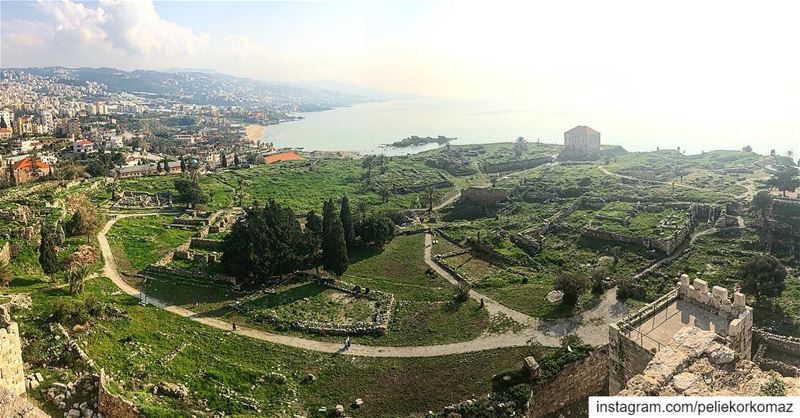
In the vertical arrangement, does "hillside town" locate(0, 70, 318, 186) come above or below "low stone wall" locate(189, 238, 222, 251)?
above

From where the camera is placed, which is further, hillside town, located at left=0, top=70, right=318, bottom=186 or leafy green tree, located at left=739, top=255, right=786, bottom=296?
hillside town, located at left=0, top=70, right=318, bottom=186

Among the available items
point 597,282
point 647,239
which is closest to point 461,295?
point 597,282

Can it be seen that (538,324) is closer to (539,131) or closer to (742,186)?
(742,186)

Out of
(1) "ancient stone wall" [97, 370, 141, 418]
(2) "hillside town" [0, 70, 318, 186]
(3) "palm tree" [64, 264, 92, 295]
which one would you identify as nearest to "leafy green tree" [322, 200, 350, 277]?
(3) "palm tree" [64, 264, 92, 295]

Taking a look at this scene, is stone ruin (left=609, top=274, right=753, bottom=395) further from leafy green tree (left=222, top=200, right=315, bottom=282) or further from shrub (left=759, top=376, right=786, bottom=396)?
leafy green tree (left=222, top=200, right=315, bottom=282)

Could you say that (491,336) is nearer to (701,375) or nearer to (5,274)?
(701,375)

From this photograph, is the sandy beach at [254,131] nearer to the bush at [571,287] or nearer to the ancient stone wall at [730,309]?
the bush at [571,287]
